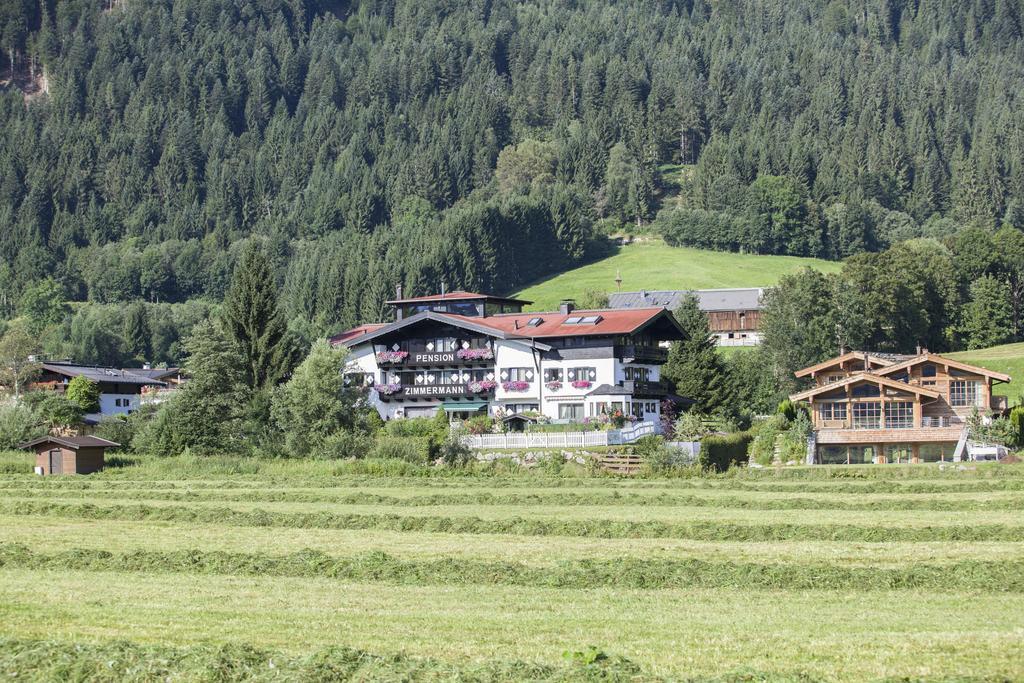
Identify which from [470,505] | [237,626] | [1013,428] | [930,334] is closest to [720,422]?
[1013,428]

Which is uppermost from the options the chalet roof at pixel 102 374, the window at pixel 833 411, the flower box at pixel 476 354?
the chalet roof at pixel 102 374

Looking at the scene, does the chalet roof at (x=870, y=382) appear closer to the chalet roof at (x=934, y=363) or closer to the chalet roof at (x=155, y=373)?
the chalet roof at (x=934, y=363)

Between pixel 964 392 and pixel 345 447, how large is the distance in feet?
127

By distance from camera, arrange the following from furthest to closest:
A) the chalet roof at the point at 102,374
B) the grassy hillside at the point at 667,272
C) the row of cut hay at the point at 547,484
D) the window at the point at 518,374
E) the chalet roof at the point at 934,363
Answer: the grassy hillside at the point at 667,272
the chalet roof at the point at 102,374
the window at the point at 518,374
the chalet roof at the point at 934,363
the row of cut hay at the point at 547,484

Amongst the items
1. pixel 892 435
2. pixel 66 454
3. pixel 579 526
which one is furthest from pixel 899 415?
pixel 579 526

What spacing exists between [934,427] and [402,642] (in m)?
61.3

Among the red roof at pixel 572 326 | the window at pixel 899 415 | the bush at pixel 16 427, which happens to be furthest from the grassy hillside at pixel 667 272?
the bush at pixel 16 427

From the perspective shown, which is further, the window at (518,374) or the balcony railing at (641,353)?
the window at (518,374)

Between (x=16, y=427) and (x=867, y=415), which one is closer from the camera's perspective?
(x=16, y=427)

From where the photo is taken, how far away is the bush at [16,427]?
231 feet

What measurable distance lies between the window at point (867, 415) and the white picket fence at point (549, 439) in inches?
691

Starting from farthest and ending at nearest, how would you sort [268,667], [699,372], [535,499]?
[699,372]
[535,499]
[268,667]

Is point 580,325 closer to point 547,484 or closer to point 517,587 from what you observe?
point 547,484

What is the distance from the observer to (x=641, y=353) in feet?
276
